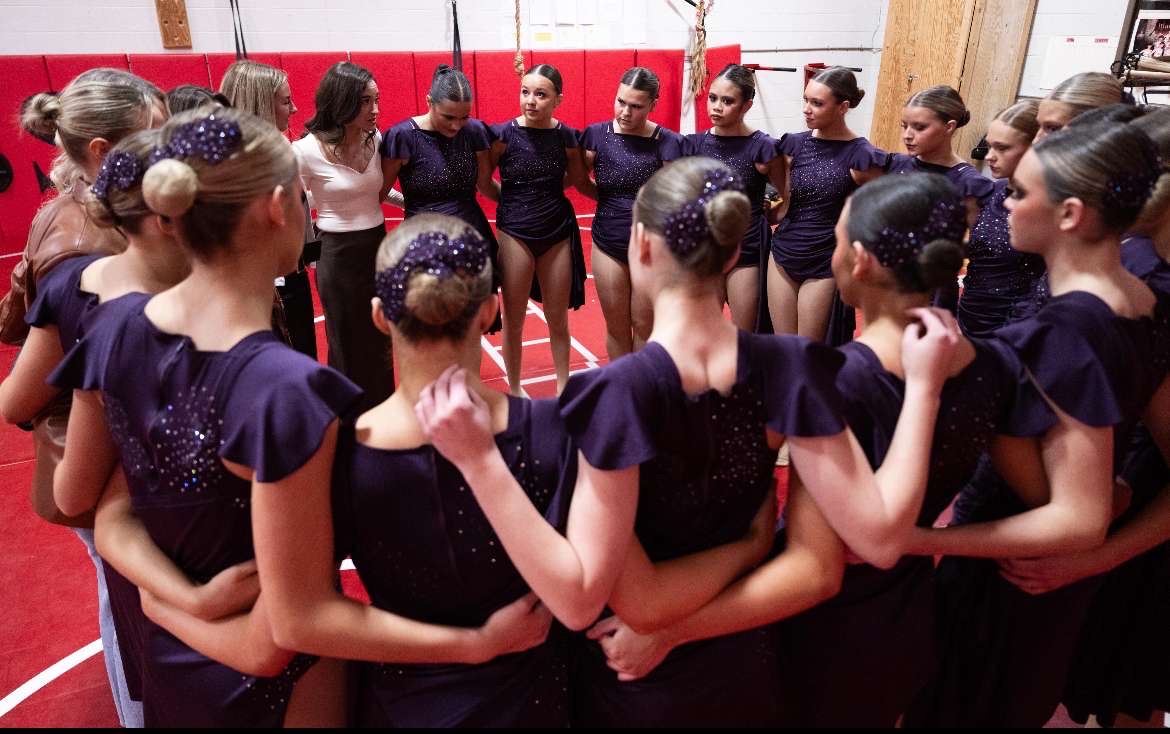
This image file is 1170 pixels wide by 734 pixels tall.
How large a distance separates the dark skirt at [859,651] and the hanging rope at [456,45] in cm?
656

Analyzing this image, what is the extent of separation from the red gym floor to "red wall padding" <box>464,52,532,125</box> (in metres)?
5.03

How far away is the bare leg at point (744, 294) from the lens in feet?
13.0

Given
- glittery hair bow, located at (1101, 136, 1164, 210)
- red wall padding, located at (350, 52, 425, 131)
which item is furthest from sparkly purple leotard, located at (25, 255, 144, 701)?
red wall padding, located at (350, 52, 425, 131)

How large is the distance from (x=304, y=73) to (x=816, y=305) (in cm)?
531

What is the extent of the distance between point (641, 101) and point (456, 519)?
315 cm

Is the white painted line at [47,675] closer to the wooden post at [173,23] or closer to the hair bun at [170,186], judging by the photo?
the hair bun at [170,186]

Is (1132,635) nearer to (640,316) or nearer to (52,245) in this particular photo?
(640,316)

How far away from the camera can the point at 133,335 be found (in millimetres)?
1261

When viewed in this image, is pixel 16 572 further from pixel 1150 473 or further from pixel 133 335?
pixel 1150 473

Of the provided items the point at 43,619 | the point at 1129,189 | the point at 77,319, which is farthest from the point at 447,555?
the point at 43,619

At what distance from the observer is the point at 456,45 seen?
6926 mm

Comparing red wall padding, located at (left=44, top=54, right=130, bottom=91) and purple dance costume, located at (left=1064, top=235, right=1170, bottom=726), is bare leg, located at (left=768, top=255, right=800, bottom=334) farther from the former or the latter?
red wall padding, located at (left=44, top=54, right=130, bottom=91)

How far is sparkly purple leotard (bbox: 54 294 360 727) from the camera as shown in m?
1.11

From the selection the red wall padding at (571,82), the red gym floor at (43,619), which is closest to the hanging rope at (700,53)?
the red wall padding at (571,82)
